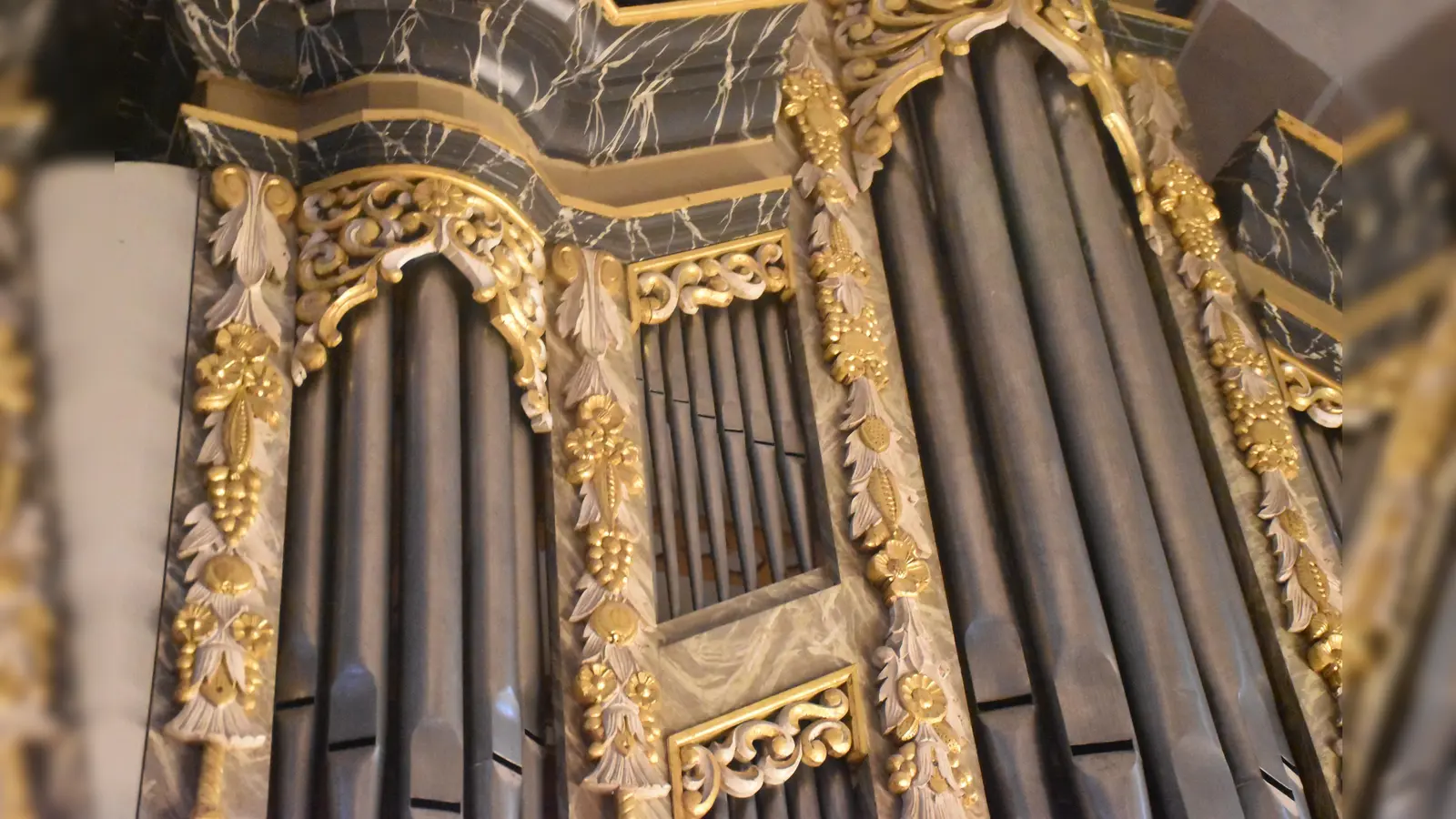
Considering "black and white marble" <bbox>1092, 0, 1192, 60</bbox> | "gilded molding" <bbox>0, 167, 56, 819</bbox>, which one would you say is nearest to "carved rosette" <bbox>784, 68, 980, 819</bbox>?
"black and white marble" <bbox>1092, 0, 1192, 60</bbox>

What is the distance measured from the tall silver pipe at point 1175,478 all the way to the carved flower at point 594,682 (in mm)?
1304

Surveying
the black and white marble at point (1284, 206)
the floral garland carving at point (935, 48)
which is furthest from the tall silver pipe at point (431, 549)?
the black and white marble at point (1284, 206)

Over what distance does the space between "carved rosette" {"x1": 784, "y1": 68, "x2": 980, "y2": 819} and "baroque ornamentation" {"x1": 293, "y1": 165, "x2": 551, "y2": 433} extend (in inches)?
28.5

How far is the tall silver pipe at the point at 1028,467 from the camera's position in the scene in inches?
113

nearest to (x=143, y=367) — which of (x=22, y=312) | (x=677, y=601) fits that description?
(x=22, y=312)

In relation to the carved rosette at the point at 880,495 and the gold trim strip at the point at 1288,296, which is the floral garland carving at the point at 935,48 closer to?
the carved rosette at the point at 880,495

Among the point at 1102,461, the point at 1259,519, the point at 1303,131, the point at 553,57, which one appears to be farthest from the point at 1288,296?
the point at 553,57

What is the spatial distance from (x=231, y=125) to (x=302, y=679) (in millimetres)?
1262

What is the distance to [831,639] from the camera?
2934 mm

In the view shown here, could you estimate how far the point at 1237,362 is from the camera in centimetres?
358

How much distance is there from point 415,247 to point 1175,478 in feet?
5.98

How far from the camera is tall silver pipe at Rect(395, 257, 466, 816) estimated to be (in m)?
2.44

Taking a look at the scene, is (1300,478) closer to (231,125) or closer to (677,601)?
(677,601)

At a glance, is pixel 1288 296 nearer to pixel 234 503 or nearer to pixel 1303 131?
pixel 1303 131
